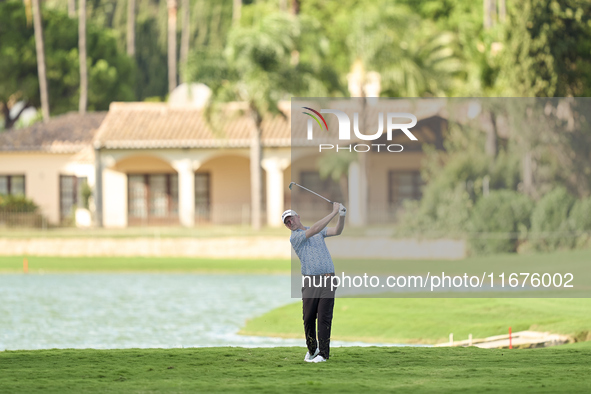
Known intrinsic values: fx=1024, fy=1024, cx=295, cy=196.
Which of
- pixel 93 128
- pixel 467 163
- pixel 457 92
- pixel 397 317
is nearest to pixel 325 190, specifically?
pixel 397 317

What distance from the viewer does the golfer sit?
10227 millimetres

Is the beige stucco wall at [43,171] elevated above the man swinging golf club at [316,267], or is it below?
below

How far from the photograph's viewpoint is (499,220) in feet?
79.0

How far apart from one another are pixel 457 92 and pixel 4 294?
20107 millimetres

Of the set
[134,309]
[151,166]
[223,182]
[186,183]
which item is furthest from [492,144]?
[151,166]

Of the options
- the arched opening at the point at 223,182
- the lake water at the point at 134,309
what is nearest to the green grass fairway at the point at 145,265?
the lake water at the point at 134,309

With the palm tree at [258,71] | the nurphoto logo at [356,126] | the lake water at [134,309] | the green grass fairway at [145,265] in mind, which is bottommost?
the green grass fairway at [145,265]

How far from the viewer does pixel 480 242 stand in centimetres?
2530

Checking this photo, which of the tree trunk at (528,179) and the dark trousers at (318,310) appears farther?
the tree trunk at (528,179)

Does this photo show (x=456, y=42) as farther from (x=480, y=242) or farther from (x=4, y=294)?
(x=4, y=294)

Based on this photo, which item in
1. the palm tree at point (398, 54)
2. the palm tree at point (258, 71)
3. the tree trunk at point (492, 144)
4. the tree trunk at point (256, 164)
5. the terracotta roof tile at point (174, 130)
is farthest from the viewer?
the terracotta roof tile at point (174, 130)

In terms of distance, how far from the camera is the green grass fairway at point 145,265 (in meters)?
30.7

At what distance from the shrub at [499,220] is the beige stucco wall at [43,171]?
885 inches

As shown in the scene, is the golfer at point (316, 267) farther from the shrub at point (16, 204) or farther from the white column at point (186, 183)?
the shrub at point (16, 204)
